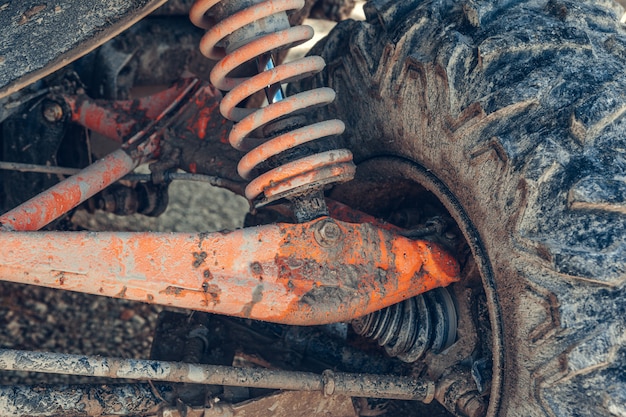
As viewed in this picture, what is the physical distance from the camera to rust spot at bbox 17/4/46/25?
6.15 feet

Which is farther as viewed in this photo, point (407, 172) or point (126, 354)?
point (126, 354)

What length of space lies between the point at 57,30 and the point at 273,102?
58 centimetres

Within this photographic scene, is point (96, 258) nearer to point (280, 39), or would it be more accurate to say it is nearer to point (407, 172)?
point (280, 39)

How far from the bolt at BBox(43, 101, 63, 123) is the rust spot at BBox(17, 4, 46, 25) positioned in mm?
775

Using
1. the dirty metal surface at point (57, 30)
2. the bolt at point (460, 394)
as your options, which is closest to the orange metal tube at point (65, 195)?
the dirty metal surface at point (57, 30)

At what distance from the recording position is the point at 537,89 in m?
1.71

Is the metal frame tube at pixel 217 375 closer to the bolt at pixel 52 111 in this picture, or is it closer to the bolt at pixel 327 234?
the bolt at pixel 327 234

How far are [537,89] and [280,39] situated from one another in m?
0.68

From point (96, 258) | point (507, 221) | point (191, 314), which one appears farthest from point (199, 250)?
point (507, 221)

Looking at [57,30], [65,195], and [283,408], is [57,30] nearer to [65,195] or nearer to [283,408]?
[65,195]

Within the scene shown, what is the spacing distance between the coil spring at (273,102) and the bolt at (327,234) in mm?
116

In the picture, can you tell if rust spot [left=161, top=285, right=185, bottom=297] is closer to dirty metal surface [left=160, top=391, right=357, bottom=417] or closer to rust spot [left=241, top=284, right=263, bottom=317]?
rust spot [left=241, top=284, right=263, bottom=317]

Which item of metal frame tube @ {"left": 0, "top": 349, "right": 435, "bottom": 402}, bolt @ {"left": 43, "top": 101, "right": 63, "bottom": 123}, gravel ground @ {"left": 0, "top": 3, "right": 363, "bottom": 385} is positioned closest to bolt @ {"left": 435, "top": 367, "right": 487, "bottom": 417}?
metal frame tube @ {"left": 0, "top": 349, "right": 435, "bottom": 402}

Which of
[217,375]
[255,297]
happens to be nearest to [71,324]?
[217,375]
